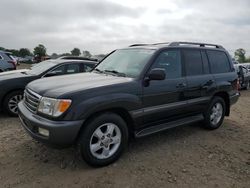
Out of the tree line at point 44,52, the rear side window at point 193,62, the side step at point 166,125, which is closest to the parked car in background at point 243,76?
the rear side window at point 193,62

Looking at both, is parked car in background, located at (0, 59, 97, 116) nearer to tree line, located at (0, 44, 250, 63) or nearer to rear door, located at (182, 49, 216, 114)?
rear door, located at (182, 49, 216, 114)

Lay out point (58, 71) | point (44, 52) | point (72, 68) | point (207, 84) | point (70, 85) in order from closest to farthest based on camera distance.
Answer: point (70, 85)
point (207, 84)
point (58, 71)
point (72, 68)
point (44, 52)

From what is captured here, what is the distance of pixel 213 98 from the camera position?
5.24 m

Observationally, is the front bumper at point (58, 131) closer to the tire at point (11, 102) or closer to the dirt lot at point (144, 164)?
the dirt lot at point (144, 164)

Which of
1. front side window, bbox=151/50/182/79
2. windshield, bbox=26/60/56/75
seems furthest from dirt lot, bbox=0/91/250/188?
windshield, bbox=26/60/56/75

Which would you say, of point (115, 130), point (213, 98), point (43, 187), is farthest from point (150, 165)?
point (213, 98)

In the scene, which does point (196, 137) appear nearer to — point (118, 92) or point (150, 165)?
point (150, 165)

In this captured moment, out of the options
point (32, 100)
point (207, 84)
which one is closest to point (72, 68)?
point (32, 100)

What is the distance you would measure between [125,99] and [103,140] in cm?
68

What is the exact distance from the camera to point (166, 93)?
162 inches

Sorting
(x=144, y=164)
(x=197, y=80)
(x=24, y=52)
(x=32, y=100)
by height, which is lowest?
(x=144, y=164)

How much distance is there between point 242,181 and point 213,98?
2238 mm

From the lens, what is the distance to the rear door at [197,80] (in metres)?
4.61

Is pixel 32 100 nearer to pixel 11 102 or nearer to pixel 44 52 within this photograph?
pixel 11 102
